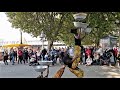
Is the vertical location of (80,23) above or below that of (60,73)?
above

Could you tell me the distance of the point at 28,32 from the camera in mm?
12289

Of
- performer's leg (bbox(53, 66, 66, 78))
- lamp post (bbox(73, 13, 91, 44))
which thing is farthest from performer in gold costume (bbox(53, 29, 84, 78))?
lamp post (bbox(73, 13, 91, 44))

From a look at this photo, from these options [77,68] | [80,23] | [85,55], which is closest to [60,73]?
[77,68]

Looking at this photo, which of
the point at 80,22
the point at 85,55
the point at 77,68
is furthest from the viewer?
the point at 85,55

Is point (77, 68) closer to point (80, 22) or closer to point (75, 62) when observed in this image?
point (75, 62)

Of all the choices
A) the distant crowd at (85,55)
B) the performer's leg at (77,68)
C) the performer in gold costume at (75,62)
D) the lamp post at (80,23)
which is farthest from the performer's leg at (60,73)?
the lamp post at (80,23)

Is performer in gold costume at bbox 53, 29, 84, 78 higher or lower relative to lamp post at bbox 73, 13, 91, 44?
lower

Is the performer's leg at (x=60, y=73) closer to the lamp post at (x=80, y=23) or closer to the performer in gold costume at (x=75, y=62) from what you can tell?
the performer in gold costume at (x=75, y=62)

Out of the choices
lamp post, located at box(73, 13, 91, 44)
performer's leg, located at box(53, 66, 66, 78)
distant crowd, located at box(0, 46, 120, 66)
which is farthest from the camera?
A: distant crowd, located at box(0, 46, 120, 66)

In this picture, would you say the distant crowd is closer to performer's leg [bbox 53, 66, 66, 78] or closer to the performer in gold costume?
the performer in gold costume
